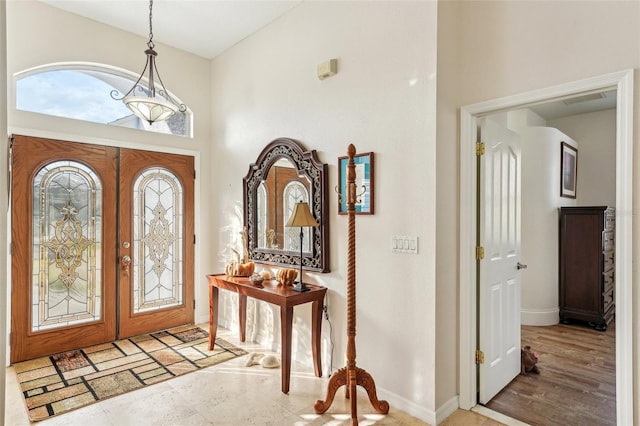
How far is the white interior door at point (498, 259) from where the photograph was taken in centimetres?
257

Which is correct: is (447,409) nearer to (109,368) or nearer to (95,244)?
(109,368)

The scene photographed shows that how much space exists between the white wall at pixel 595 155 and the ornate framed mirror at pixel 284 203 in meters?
4.31

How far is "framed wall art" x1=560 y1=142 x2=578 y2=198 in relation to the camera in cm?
467

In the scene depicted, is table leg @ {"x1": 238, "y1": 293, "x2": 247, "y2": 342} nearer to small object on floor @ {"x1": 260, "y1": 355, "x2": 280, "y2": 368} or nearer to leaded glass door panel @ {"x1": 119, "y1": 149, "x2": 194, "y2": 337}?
small object on floor @ {"x1": 260, "y1": 355, "x2": 280, "y2": 368}

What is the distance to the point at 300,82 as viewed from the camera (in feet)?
10.7

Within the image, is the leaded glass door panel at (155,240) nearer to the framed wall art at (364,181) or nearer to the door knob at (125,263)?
the door knob at (125,263)

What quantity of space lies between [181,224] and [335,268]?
221 centimetres

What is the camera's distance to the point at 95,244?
362cm

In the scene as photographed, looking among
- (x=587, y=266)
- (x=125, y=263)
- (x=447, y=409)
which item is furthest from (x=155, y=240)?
(x=587, y=266)

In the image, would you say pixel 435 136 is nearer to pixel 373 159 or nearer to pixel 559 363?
pixel 373 159

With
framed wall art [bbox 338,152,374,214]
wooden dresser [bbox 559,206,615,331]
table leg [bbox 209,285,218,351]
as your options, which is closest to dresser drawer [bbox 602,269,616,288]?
wooden dresser [bbox 559,206,615,331]

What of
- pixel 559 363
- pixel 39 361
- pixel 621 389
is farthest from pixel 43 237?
pixel 559 363

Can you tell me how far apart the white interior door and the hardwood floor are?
0.14m

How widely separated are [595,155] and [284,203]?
4.58m
